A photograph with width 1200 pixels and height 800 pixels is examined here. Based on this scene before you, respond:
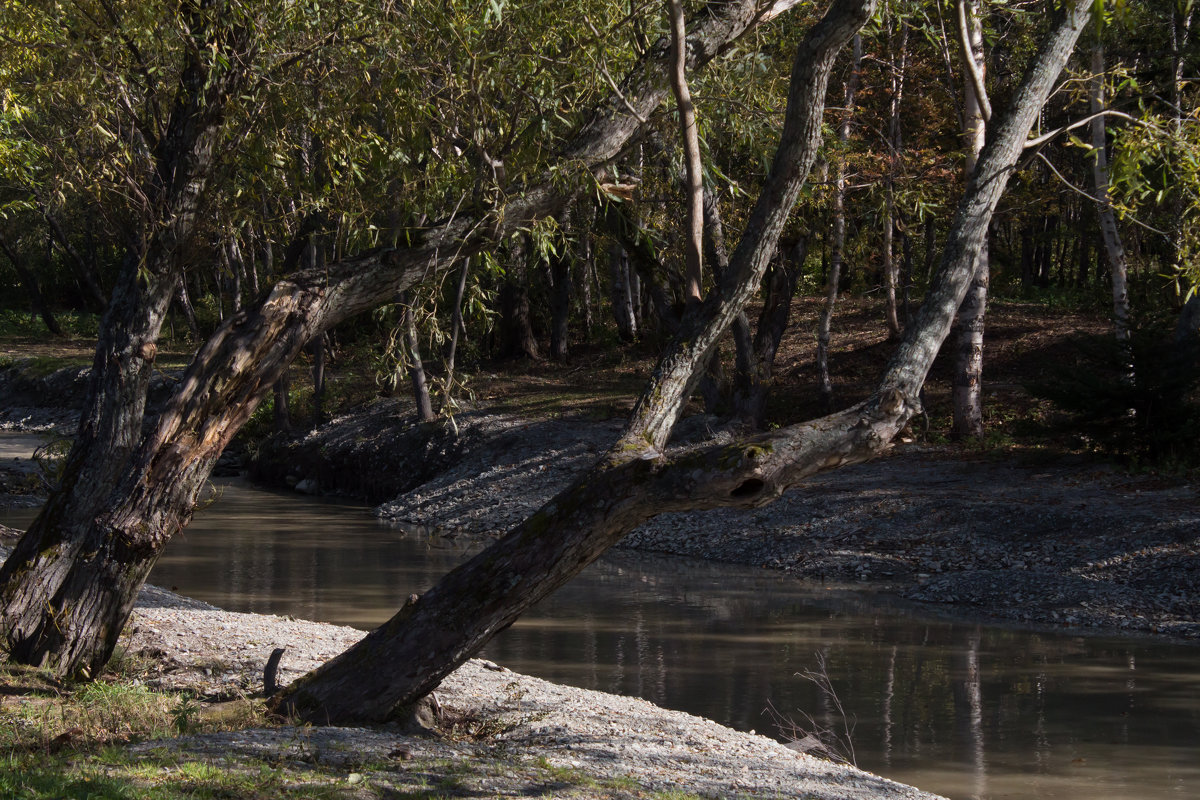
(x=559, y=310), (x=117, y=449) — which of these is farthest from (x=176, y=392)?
(x=559, y=310)

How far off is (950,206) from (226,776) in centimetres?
2110

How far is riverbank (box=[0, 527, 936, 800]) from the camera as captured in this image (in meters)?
5.31

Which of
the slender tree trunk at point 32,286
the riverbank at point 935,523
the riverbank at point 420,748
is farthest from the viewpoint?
the slender tree trunk at point 32,286

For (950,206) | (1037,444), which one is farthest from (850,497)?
(950,206)

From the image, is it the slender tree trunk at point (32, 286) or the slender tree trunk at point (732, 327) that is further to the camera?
the slender tree trunk at point (32, 286)

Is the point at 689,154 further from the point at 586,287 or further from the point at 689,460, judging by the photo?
the point at 586,287

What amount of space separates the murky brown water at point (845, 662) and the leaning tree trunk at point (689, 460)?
11.9 ft

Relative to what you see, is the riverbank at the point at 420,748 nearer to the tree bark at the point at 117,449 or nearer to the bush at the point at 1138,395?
the tree bark at the point at 117,449

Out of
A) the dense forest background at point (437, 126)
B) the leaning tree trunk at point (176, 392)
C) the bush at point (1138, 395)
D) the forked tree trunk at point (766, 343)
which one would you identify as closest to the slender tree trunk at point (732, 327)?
the forked tree trunk at point (766, 343)

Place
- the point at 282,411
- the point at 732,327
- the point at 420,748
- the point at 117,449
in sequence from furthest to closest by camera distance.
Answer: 1. the point at 282,411
2. the point at 732,327
3. the point at 117,449
4. the point at 420,748

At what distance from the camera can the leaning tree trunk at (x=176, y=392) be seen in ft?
24.0

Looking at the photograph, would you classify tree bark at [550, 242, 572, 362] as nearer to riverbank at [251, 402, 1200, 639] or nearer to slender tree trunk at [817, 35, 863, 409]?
riverbank at [251, 402, 1200, 639]

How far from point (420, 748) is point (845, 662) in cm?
647

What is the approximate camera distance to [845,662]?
1168cm
